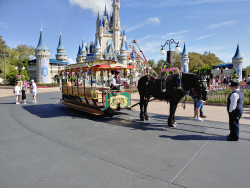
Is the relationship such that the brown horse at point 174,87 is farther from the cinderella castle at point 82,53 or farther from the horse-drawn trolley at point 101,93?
the cinderella castle at point 82,53

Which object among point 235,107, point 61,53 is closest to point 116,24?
point 61,53

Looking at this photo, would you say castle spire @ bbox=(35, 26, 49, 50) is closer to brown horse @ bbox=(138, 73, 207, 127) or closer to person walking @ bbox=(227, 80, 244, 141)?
brown horse @ bbox=(138, 73, 207, 127)

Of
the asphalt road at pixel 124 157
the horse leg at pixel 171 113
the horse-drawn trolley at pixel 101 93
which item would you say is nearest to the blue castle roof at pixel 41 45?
the horse-drawn trolley at pixel 101 93

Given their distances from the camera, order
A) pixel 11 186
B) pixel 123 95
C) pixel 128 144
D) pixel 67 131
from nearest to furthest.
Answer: pixel 11 186 < pixel 128 144 < pixel 67 131 < pixel 123 95

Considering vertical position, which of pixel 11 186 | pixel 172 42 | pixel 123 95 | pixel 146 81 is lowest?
pixel 11 186

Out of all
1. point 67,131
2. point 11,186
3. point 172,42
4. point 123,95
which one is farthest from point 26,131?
point 172,42

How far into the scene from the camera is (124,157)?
4.29 m

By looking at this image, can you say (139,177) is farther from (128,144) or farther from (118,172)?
(128,144)

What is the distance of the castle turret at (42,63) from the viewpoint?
49.1 metres

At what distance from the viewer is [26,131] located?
6.60m

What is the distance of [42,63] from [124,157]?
5213cm

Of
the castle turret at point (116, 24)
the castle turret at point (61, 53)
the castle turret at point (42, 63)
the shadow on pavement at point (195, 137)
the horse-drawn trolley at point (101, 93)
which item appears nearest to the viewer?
the shadow on pavement at point (195, 137)

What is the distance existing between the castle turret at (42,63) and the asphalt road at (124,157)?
151 feet

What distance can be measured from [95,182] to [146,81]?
529cm
